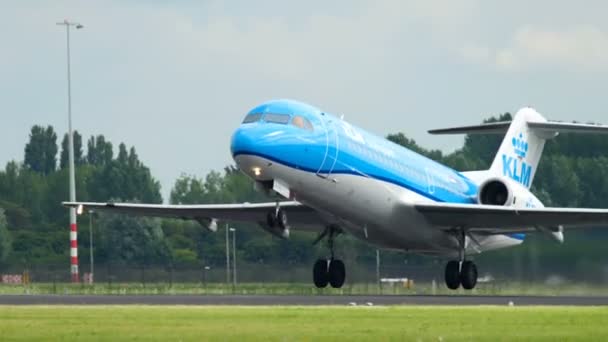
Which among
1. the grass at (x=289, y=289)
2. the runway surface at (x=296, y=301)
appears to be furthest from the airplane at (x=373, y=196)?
the runway surface at (x=296, y=301)

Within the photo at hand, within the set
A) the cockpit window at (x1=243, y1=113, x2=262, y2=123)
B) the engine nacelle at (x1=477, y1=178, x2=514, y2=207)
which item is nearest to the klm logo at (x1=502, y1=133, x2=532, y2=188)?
the engine nacelle at (x1=477, y1=178, x2=514, y2=207)

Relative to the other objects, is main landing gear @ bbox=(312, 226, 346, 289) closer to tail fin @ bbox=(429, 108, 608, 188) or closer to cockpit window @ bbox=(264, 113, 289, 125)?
cockpit window @ bbox=(264, 113, 289, 125)

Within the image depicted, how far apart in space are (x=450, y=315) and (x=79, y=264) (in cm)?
4110

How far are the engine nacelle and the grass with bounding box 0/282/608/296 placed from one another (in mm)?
3010

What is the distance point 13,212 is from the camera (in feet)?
295

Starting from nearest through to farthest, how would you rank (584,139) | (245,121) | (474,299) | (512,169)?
(245,121)
(474,299)
(512,169)
(584,139)

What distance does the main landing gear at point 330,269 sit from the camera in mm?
44969

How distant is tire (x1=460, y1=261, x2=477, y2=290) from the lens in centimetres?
4566

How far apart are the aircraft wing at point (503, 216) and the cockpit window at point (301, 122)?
5.25 metres

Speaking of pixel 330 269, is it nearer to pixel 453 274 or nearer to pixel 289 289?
pixel 453 274

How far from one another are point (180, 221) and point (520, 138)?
103ft

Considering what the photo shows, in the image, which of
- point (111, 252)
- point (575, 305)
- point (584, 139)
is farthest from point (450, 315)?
point (111, 252)

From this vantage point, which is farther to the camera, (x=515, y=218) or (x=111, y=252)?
(x=111, y=252)

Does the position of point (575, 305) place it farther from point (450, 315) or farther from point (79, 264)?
point (79, 264)
